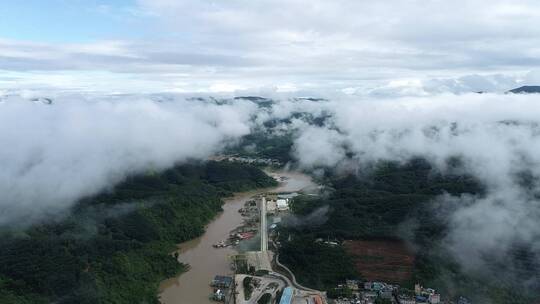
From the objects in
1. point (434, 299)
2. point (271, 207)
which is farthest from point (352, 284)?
point (271, 207)

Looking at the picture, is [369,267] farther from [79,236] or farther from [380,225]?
[79,236]

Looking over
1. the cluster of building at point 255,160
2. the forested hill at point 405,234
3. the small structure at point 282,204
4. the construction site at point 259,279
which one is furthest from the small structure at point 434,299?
the cluster of building at point 255,160

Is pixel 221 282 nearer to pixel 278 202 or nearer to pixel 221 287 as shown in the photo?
pixel 221 287

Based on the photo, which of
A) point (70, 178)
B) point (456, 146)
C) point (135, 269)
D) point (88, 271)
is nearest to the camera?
point (88, 271)

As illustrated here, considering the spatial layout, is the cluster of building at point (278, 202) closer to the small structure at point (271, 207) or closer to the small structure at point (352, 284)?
the small structure at point (271, 207)

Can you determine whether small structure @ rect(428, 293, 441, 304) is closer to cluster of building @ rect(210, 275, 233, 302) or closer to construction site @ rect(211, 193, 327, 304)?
construction site @ rect(211, 193, 327, 304)

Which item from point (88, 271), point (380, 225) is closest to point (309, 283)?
point (380, 225)
